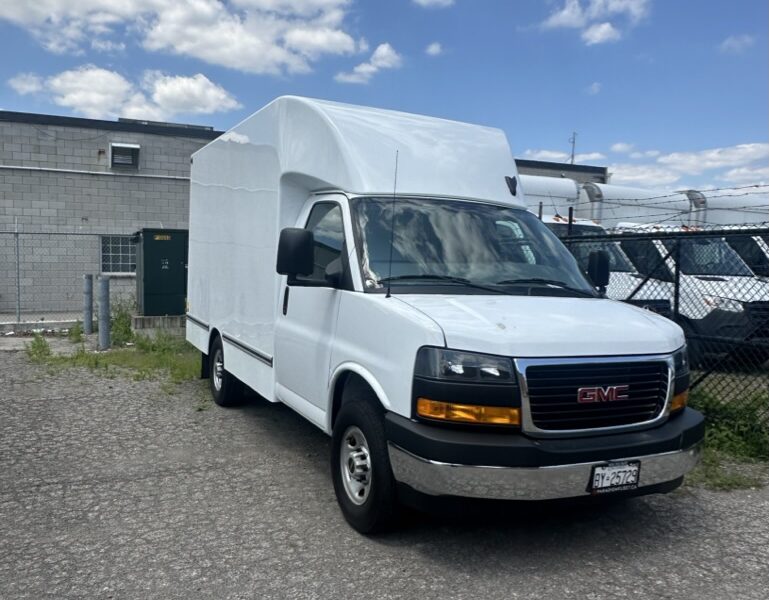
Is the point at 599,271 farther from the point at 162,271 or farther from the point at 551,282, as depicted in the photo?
the point at 162,271

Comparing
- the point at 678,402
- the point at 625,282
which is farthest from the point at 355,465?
the point at 625,282

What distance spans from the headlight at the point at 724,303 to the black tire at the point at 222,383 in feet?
18.4

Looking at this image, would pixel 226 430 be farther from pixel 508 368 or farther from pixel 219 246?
pixel 508 368

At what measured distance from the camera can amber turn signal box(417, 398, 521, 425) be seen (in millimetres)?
3613

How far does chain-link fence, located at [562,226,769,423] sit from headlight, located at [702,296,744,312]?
Result: 0.01 meters

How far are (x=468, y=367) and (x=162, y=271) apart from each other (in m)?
10.5

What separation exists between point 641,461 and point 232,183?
487cm

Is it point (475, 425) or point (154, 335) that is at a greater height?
point (475, 425)

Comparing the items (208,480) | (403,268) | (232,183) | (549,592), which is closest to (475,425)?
(549,592)

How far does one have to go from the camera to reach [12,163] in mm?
17500

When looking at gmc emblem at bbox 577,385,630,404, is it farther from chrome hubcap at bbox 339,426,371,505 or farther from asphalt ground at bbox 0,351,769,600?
chrome hubcap at bbox 339,426,371,505

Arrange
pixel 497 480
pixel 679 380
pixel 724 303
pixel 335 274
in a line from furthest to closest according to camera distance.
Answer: pixel 724 303
pixel 335 274
pixel 679 380
pixel 497 480

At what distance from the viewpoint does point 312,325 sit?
5039 mm

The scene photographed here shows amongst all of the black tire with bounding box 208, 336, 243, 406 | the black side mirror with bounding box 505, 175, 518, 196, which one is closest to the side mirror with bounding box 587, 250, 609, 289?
the black side mirror with bounding box 505, 175, 518, 196
